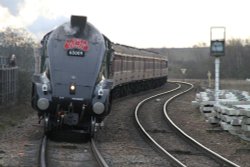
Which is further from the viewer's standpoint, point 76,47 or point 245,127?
point 245,127

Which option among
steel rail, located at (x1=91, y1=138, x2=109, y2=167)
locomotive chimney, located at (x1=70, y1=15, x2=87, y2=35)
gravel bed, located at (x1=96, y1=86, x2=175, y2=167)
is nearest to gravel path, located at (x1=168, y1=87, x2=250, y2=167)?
gravel bed, located at (x1=96, y1=86, x2=175, y2=167)

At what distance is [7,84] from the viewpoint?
910 inches

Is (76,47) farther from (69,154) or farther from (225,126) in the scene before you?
(225,126)

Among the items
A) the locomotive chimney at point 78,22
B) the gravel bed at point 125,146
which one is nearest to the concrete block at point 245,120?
the gravel bed at point 125,146

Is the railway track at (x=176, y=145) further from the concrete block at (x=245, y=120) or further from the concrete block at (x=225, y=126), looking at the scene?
the concrete block at (x=245, y=120)

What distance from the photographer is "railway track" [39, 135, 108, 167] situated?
35.0ft

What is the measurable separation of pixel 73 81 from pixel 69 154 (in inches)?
94.4

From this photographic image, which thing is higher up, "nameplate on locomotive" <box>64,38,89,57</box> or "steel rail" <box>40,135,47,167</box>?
"nameplate on locomotive" <box>64,38,89,57</box>

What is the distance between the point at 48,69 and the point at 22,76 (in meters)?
15.5

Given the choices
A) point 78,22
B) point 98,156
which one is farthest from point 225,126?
point 98,156

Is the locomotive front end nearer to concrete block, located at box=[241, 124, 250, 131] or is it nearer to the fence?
concrete block, located at box=[241, 124, 250, 131]

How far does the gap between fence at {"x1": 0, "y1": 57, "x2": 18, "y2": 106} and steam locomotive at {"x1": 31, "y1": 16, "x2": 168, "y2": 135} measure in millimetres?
7948

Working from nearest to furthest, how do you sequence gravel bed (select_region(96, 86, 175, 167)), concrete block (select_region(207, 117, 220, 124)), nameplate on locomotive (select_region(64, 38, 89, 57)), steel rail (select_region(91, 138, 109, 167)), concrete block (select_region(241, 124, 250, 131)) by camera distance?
steel rail (select_region(91, 138, 109, 167)) < gravel bed (select_region(96, 86, 175, 167)) < nameplate on locomotive (select_region(64, 38, 89, 57)) < concrete block (select_region(241, 124, 250, 131)) < concrete block (select_region(207, 117, 220, 124))

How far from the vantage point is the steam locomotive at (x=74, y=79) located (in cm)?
1330
